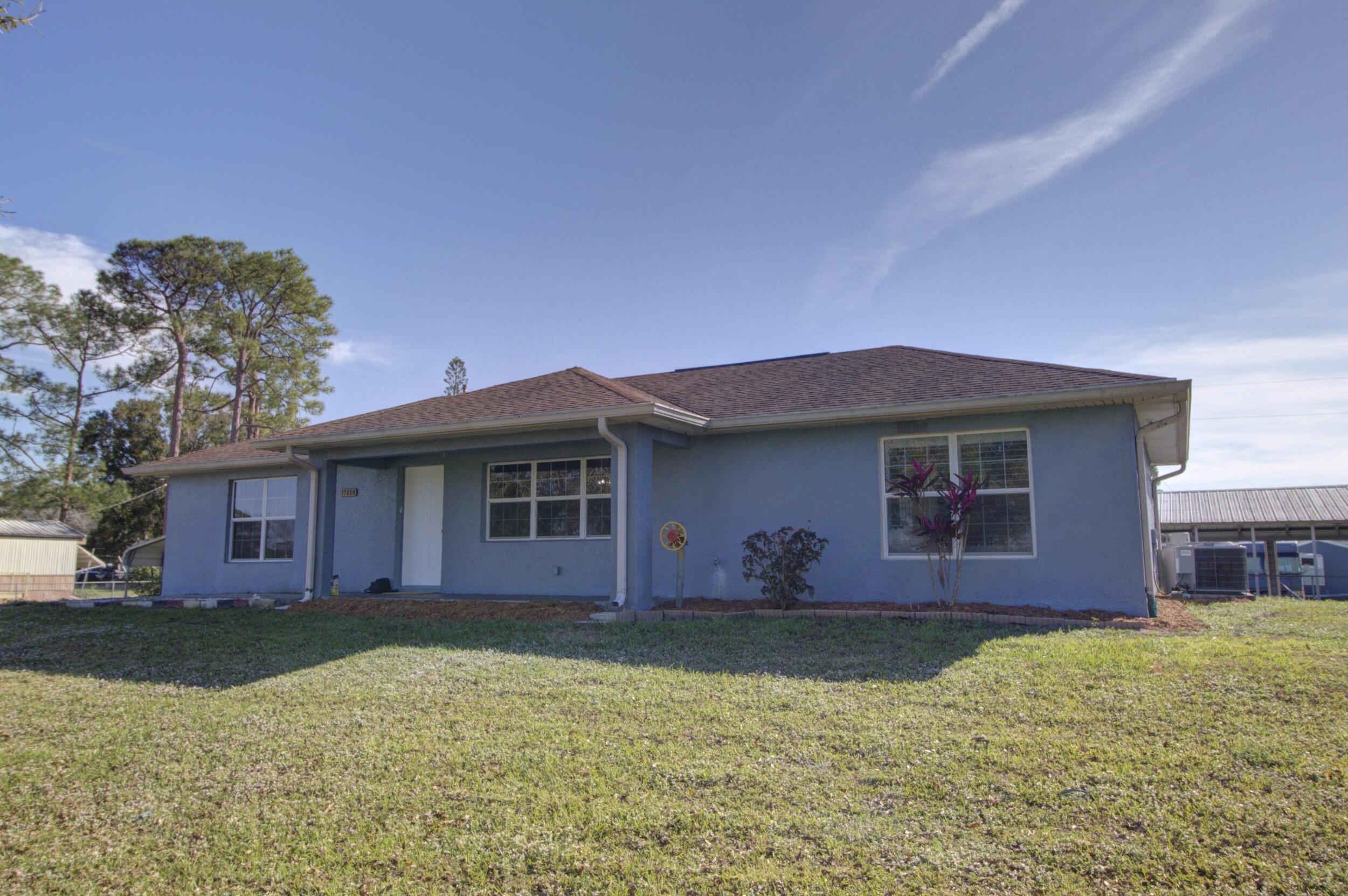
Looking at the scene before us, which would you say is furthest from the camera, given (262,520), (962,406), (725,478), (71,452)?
(71,452)

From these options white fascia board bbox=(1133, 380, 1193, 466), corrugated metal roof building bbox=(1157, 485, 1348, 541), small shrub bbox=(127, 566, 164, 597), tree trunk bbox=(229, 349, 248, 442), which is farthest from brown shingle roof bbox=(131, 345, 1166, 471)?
tree trunk bbox=(229, 349, 248, 442)

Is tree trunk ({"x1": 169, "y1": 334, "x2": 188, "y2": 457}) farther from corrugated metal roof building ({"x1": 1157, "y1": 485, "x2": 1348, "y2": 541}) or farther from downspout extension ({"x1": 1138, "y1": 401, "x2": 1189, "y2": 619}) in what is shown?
corrugated metal roof building ({"x1": 1157, "y1": 485, "x2": 1348, "y2": 541})

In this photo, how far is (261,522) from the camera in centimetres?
1527

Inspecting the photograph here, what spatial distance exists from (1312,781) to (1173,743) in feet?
2.19

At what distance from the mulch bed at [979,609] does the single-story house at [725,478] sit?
21 centimetres

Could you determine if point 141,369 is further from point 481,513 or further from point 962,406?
point 962,406

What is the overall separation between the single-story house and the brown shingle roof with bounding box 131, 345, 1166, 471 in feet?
0.18

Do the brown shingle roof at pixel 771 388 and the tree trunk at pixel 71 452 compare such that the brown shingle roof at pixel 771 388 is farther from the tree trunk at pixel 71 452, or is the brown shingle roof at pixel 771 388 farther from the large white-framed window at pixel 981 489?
the tree trunk at pixel 71 452

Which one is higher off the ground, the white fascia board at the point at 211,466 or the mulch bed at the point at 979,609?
the white fascia board at the point at 211,466

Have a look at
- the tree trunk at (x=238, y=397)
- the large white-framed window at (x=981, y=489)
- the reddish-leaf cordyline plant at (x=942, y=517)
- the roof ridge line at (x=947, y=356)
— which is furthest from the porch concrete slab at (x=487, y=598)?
the tree trunk at (x=238, y=397)

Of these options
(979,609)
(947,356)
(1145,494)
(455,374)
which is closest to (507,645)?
(979,609)

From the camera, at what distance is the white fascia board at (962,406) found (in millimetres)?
8508

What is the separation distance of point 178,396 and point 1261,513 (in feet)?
128

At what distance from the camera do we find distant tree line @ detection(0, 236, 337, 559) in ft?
101
